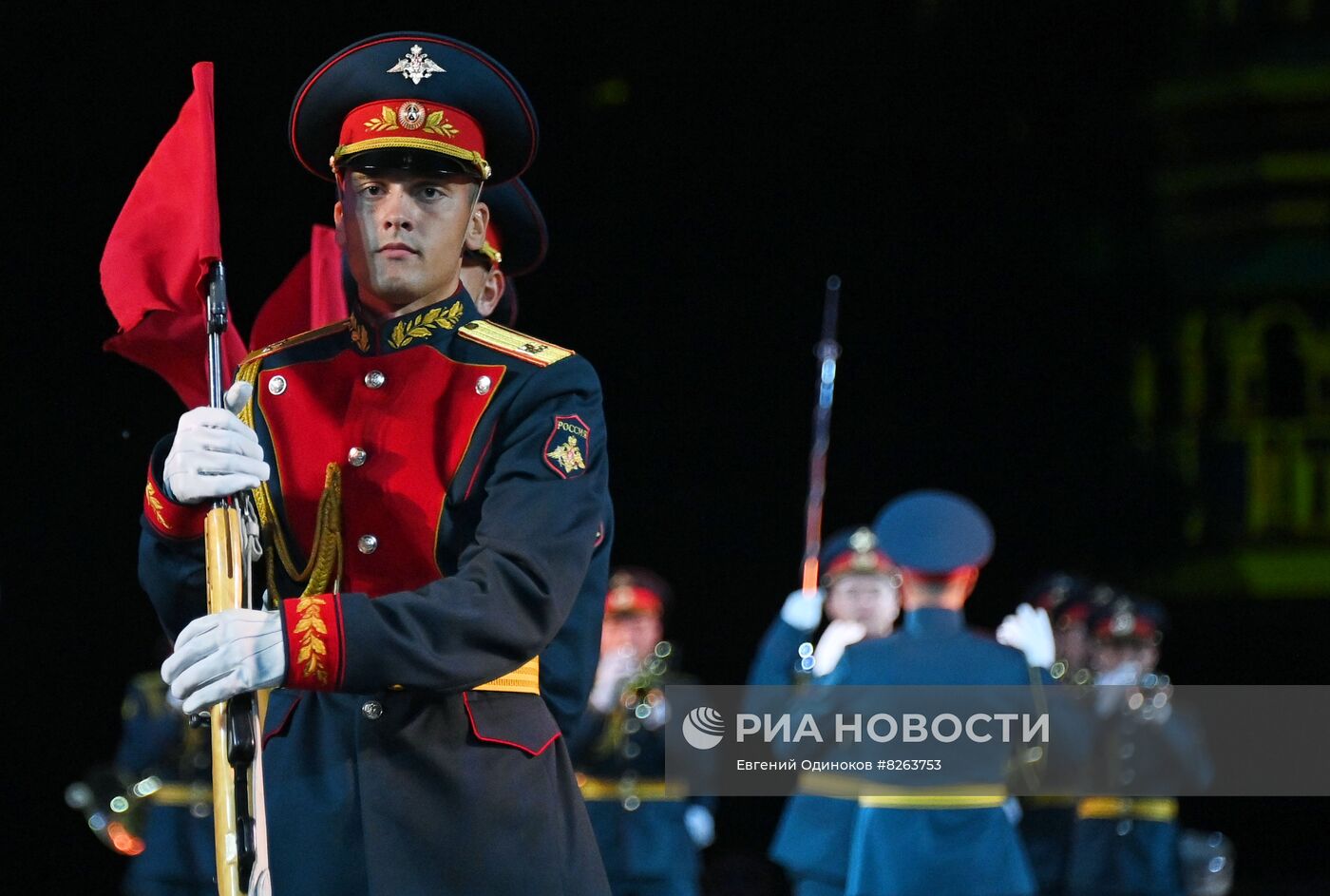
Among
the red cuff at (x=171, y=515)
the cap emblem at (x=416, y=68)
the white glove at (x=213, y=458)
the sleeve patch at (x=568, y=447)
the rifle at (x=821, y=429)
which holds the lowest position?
the red cuff at (x=171, y=515)

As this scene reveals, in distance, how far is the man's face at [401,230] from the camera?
252 centimetres

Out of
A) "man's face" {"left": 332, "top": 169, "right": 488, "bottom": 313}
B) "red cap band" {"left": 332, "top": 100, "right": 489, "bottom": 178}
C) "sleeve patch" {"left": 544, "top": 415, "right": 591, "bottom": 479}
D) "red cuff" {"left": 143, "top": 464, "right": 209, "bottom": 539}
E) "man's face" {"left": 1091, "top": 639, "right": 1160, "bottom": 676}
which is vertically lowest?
"red cuff" {"left": 143, "top": 464, "right": 209, "bottom": 539}

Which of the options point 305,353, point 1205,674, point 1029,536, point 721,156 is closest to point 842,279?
point 721,156

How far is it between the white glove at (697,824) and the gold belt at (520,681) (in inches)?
261

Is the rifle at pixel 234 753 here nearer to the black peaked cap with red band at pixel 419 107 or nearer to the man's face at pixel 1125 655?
the black peaked cap with red band at pixel 419 107

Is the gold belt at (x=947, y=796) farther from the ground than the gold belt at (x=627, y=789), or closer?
closer

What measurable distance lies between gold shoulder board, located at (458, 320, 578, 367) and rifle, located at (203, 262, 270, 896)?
1.27 feet

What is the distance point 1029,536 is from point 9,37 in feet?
23.5

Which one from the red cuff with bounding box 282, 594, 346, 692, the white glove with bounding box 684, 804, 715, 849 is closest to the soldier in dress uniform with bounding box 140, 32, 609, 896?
the red cuff with bounding box 282, 594, 346, 692

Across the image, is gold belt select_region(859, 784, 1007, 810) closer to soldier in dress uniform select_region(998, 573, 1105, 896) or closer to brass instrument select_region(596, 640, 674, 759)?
brass instrument select_region(596, 640, 674, 759)

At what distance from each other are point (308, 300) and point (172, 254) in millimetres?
782

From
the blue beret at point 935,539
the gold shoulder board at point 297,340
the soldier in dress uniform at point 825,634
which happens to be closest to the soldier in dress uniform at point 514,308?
the gold shoulder board at point 297,340

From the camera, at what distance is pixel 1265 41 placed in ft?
51.6

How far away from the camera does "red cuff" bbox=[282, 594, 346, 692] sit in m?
2.18
